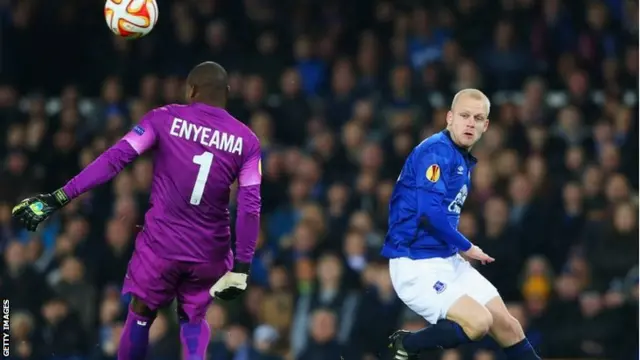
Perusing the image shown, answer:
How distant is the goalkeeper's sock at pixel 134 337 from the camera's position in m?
8.19

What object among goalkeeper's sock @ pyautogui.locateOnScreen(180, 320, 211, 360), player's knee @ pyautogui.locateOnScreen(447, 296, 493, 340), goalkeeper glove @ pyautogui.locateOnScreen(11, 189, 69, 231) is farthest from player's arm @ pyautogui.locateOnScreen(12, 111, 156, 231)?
player's knee @ pyautogui.locateOnScreen(447, 296, 493, 340)

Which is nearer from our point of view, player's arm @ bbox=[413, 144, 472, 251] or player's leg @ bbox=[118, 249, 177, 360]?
player's arm @ bbox=[413, 144, 472, 251]

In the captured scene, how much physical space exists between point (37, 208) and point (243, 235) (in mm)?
1153

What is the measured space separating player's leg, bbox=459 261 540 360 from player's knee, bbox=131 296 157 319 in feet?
6.01

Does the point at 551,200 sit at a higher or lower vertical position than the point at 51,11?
lower

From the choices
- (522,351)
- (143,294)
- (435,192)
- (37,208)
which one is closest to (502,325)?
(522,351)

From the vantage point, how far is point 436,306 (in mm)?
8078

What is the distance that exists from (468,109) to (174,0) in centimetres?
812

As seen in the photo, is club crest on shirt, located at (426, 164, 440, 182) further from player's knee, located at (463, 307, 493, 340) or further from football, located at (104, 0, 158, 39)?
football, located at (104, 0, 158, 39)

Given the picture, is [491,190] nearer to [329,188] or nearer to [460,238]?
[329,188]

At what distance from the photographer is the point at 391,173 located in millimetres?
13133

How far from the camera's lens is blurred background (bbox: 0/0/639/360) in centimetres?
1161

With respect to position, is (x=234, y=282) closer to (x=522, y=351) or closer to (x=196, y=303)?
(x=196, y=303)

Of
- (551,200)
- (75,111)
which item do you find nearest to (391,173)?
(551,200)
